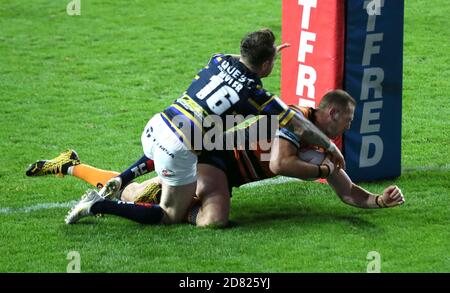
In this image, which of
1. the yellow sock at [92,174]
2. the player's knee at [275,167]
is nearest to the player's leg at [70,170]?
the yellow sock at [92,174]

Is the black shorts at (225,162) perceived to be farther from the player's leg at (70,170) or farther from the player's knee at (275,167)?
the player's leg at (70,170)

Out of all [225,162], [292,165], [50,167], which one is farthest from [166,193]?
[50,167]

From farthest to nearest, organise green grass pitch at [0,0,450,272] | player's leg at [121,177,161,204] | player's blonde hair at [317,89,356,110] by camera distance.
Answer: player's leg at [121,177,161,204]
player's blonde hair at [317,89,356,110]
green grass pitch at [0,0,450,272]

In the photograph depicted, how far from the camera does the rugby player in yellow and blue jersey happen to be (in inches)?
249

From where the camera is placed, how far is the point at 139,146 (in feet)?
28.2

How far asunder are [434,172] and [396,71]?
83 cm

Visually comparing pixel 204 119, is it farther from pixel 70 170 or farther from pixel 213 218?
pixel 70 170

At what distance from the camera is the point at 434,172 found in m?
7.67

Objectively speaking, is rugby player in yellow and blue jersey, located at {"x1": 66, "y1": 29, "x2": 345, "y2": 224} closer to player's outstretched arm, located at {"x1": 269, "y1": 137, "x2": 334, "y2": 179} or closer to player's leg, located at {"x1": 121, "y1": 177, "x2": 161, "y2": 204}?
player's outstretched arm, located at {"x1": 269, "y1": 137, "x2": 334, "y2": 179}

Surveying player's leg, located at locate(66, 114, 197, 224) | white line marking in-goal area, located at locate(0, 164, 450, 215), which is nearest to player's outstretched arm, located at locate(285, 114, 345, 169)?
player's leg, located at locate(66, 114, 197, 224)

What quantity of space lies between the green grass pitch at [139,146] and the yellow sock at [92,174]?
0.55ft

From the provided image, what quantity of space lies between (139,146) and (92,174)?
138cm

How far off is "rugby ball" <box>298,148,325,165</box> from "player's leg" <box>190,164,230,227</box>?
509 mm
